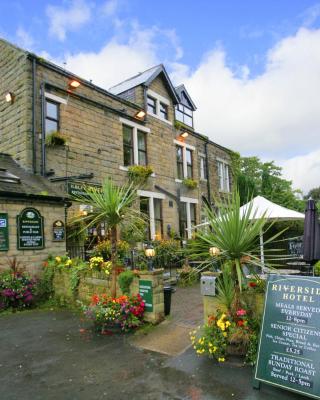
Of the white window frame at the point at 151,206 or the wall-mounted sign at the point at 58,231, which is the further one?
the white window frame at the point at 151,206

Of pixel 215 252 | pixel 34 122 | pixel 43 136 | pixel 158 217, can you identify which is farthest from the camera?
pixel 158 217

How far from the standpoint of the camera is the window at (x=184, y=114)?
63.7ft

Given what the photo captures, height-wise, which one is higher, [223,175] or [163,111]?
[163,111]

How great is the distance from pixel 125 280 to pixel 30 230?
387 centimetres

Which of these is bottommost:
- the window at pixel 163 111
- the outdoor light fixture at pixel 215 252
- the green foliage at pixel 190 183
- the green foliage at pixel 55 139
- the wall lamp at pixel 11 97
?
the outdoor light fixture at pixel 215 252

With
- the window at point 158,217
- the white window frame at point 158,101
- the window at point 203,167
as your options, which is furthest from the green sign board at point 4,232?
the window at point 203,167

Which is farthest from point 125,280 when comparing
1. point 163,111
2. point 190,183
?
point 163,111

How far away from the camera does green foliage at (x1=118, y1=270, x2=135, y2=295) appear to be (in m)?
6.85

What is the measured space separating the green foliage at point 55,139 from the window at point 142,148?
4788 mm

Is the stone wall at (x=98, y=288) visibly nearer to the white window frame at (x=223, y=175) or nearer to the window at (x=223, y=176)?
the white window frame at (x=223, y=175)

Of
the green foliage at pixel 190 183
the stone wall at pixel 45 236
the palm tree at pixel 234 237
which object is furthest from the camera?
the green foliage at pixel 190 183

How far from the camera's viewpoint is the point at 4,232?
8.66 meters

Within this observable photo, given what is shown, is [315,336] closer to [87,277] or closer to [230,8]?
[87,277]

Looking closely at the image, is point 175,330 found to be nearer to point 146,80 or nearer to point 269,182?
point 146,80
